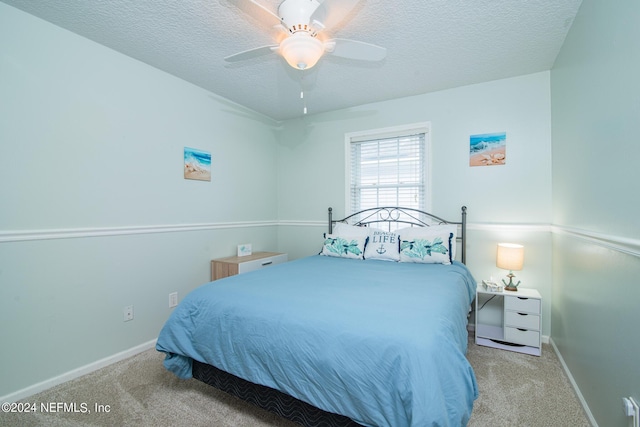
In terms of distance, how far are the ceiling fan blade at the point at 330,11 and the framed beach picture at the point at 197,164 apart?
1.94 meters

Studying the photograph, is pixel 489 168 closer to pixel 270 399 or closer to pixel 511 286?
pixel 511 286

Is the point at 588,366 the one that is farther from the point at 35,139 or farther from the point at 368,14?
the point at 35,139

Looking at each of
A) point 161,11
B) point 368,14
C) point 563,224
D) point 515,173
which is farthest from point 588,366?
point 161,11

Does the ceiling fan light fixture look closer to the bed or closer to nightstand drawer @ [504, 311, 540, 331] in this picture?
the bed

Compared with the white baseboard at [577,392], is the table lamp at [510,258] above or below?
above

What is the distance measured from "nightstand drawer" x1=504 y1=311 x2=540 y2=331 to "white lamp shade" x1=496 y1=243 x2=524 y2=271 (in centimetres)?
40

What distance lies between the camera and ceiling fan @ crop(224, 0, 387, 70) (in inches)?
61.5

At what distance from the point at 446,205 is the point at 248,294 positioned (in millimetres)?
2409

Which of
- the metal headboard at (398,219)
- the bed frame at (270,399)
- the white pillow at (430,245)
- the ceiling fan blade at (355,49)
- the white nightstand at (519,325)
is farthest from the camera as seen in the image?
the metal headboard at (398,219)

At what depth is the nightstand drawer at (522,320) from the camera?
245 centimetres

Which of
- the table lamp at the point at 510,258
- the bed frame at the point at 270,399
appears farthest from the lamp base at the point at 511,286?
the bed frame at the point at 270,399

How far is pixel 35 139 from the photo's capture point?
78.0 inches

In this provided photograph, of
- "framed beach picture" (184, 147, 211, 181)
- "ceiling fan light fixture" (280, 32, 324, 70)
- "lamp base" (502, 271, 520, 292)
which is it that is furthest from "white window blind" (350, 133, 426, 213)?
"ceiling fan light fixture" (280, 32, 324, 70)

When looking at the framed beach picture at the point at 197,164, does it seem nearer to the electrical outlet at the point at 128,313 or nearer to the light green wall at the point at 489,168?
the electrical outlet at the point at 128,313
